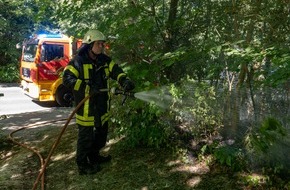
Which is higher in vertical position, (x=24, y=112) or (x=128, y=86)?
(x=128, y=86)

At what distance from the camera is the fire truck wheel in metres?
11.1

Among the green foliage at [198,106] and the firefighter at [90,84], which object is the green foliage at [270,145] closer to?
the green foliage at [198,106]

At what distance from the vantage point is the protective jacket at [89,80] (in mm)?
4305

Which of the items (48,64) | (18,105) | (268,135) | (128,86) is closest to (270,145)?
(268,135)

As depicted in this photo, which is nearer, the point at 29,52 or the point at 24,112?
the point at 24,112

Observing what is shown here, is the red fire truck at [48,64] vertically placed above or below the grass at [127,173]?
above

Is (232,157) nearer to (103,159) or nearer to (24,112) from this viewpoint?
(103,159)

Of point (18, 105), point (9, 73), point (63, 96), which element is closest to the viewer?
point (63, 96)

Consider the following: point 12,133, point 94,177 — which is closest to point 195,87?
point 94,177

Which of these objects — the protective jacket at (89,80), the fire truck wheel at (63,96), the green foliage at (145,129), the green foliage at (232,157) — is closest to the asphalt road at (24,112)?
the fire truck wheel at (63,96)

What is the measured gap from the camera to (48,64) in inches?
421

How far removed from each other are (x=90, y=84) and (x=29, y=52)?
779 cm

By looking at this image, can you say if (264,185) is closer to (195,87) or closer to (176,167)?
(176,167)

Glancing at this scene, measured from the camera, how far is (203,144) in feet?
15.0
